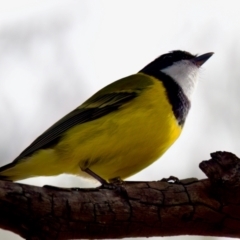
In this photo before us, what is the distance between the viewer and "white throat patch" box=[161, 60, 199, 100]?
5.36m

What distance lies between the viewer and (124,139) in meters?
4.43

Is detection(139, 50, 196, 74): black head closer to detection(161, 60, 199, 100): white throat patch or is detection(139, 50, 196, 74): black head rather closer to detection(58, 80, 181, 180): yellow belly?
detection(161, 60, 199, 100): white throat patch

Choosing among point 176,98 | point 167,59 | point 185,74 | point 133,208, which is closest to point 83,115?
point 176,98

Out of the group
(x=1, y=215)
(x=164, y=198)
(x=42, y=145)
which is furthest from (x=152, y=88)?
(x=1, y=215)

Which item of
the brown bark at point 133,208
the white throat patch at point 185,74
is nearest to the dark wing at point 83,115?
the white throat patch at point 185,74

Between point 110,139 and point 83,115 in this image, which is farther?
point 83,115

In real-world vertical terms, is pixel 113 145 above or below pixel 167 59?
below

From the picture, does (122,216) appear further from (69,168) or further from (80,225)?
(69,168)

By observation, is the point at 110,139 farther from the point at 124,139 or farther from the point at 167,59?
the point at 167,59

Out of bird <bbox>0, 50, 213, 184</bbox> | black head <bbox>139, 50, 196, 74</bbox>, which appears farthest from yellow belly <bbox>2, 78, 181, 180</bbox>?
black head <bbox>139, 50, 196, 74</bbox>

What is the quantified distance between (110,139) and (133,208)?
1.06 meters

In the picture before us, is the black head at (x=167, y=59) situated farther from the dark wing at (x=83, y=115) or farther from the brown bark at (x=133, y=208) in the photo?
the brown bark at (x=133, y=208)

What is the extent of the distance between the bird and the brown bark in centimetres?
79

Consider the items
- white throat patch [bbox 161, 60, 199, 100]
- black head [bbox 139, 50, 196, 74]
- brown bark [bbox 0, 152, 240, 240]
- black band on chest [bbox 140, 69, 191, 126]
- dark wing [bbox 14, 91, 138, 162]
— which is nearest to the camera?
brown bark [bbox 0, 152, 240, 240]
